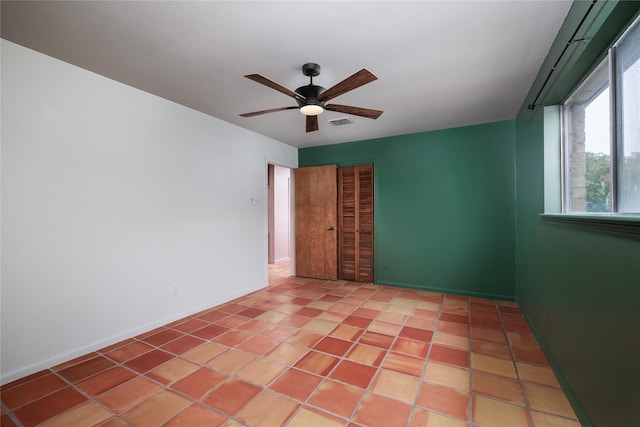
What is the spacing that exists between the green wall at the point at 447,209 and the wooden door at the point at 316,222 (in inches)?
29.3

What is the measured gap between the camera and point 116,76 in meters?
2.63

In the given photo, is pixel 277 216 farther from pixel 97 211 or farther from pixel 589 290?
pixel 589 290

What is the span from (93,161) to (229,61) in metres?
1.57

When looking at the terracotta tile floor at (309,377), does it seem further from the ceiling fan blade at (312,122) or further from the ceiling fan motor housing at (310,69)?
the ceiling fan motor housing at (310,69)

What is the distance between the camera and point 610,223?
133 cm

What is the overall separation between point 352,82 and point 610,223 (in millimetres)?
1723

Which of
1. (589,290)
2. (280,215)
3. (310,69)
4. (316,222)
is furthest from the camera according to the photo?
(280,215)

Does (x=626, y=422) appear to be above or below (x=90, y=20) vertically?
below

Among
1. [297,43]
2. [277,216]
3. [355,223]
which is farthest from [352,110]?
[277,216]

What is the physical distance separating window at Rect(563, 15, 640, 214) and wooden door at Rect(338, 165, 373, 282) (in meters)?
2.82

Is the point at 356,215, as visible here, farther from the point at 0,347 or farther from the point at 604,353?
the point at 0,347

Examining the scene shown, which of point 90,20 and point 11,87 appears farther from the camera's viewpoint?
point 11,87

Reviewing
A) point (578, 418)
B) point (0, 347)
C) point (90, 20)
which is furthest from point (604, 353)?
point (0, 347)

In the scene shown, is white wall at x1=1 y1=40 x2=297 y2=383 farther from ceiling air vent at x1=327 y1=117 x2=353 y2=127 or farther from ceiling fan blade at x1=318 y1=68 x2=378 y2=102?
ceiling fan blade at x1=318 y1=68 x2=378 y2=102
